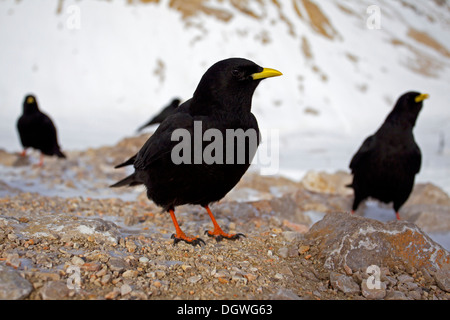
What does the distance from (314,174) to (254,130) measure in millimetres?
5087

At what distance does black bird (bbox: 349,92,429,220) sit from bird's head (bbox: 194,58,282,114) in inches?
101

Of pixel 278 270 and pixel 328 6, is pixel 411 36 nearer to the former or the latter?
pixel 328 6

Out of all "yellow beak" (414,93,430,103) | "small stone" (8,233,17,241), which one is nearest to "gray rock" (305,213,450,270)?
"small stone" (8,233,17,241)

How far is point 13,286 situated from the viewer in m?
2.08

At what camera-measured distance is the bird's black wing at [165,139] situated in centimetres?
311

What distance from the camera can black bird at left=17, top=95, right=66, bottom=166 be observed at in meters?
8.73

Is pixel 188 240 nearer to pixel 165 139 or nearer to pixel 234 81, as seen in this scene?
pixel 165 139

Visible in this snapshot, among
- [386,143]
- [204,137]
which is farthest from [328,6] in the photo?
[204,137]

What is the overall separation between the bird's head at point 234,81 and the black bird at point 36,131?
22.2 feet

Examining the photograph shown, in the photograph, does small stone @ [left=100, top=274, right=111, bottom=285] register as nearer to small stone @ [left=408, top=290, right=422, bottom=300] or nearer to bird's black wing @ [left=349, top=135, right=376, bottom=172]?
small stone @ [left=408, top=290, right=422, bottom=300]

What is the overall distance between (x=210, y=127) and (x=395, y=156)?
2.95 metres

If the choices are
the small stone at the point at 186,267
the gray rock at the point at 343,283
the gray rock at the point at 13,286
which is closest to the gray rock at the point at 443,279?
the gray rock at the point at 343,283

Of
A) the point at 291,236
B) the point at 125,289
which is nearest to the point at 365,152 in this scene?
the point at 291,236
